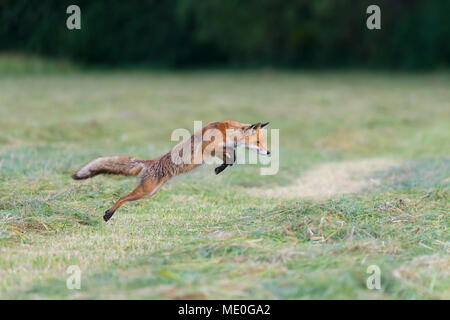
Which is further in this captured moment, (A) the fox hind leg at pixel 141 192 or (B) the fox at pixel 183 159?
(B) the fox at pixel 183 159

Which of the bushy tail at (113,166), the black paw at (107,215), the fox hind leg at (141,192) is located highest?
the bushy tail at (113,166)

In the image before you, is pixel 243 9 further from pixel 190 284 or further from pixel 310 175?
pixel 190 284

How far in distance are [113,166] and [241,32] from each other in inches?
808

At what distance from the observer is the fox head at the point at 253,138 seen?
618cm

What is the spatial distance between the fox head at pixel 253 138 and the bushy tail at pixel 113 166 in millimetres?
959

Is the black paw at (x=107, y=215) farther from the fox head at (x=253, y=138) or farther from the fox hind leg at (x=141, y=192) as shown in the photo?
the fox head at (x=253, y=138)

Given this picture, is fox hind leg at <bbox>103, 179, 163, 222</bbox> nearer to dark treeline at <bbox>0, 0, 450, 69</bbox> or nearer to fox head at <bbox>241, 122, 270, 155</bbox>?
fox head at <bbox>241, 122, 270, 155</bbox>

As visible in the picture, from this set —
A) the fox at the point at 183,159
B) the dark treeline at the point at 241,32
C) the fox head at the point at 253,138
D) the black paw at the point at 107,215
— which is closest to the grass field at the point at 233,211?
the black paw at the point at 107,215

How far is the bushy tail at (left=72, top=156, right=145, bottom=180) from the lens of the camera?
6090 millimetres

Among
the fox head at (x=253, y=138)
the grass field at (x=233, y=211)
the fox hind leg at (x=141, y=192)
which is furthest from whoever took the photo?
the fox head at (x=253, y=138)

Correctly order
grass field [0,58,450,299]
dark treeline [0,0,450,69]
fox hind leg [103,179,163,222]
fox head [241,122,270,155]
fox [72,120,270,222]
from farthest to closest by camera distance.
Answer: dark treeline [0,0,450,69] < fox head [241,122,270,155] < fox [72,120,270,222] < fox hind leg [103,179,163,222] < grass field [0,58,450,299]

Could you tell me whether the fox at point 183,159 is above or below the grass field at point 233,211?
above

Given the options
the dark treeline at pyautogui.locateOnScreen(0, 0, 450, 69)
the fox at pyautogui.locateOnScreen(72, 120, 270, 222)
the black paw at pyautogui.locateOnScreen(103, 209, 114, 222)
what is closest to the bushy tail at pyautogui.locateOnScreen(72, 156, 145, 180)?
the fox at pyautogui.locateOnScreen(72, 120, 270, 222)

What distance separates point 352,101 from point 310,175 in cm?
861
